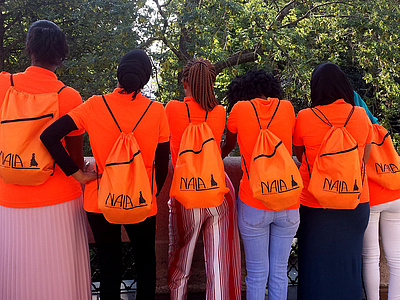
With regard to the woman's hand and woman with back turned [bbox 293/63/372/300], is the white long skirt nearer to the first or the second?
the woman's hand

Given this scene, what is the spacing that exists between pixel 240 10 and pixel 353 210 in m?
3.81

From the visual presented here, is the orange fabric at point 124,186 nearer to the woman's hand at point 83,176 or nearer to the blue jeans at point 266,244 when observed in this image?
the woman's hand at point 83,176

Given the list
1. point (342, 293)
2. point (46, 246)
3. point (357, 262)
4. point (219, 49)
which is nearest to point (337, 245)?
point (357, 262)

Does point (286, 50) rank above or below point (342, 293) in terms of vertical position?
above

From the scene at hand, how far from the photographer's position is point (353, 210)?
2676 mm

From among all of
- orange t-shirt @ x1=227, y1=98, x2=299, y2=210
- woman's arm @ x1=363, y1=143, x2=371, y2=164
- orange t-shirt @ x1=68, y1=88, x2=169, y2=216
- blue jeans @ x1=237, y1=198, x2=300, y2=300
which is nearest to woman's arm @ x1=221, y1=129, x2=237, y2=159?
orange t-shirt @ x1=227, y1=98, x2=299, y2=210

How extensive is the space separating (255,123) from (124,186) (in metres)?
0.97

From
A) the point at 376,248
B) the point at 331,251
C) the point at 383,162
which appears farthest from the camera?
the point at 376,248

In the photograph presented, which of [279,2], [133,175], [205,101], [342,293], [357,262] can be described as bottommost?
[342,293]

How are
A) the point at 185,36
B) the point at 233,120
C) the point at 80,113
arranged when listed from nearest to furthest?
the point at 80,113 < the point at 233,120 < the point at 185,36

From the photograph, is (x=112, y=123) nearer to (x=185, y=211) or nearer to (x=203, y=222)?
(x=185, y=211)

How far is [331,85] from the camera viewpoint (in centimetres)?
262

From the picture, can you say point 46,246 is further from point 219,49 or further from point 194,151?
point 219,49

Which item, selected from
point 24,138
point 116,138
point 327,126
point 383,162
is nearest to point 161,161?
point 116,138
